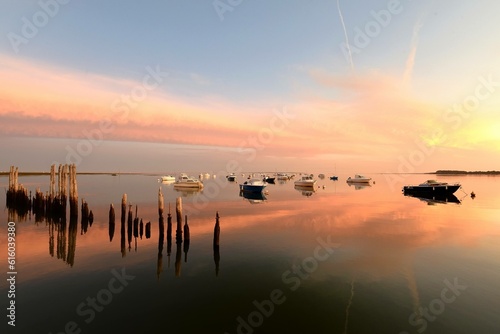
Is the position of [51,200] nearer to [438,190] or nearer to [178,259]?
[178,259]

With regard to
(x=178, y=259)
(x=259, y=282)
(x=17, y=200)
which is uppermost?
(x=17, y=200)

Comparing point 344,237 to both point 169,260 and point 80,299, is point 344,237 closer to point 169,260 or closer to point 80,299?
point 169,260

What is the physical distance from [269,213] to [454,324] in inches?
1135

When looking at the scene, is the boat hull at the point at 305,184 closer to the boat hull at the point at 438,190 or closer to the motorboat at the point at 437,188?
the motorboat at the point at 437,188

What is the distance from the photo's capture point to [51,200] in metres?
32.4

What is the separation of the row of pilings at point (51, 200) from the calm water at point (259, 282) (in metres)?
3.44

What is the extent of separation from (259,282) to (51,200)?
2965 cm

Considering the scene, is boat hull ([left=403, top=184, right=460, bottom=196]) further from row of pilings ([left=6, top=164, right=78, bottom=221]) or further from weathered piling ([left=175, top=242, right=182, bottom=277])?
row of pilings ([left=6, top=164, right=78, bottom=221])

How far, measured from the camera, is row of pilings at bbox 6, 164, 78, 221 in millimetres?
29141

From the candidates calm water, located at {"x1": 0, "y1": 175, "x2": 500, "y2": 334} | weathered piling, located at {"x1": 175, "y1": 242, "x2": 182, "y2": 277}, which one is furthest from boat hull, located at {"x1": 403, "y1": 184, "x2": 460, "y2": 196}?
weathered piling, located at {"x1": 175, "y1": 242, "x2": 182, "y2": 277}

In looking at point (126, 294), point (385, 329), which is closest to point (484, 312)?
point (385, 329)

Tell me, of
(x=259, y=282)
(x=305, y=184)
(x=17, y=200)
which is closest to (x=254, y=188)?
(x=305, y=184)

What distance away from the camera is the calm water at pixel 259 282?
10758 mm

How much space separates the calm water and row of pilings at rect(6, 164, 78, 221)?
3.44 meters
